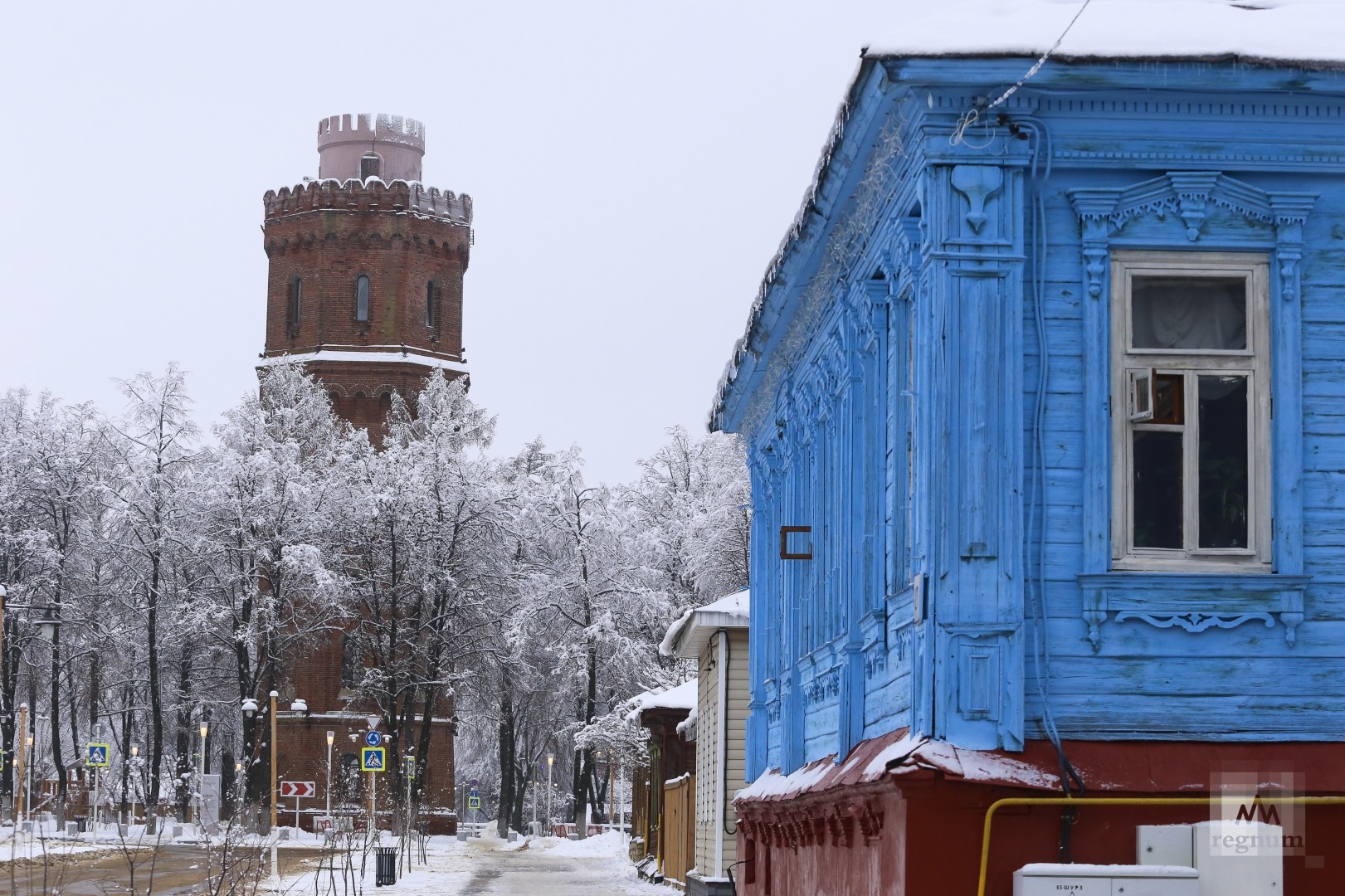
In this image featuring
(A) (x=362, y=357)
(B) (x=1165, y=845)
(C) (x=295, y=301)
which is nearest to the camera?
(B) (x=1165, y=845)

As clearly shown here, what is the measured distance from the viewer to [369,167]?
84938 millimetres

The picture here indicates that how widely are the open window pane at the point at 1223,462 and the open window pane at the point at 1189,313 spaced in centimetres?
22

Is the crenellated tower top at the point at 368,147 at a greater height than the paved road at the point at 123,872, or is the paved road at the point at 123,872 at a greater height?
the crenellated tower top at the point at 368,147

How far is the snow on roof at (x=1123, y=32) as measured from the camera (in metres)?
10.5

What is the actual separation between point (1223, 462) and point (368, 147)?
77916 mm

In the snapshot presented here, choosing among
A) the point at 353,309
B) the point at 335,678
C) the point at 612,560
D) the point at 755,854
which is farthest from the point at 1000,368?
the point at 353,309

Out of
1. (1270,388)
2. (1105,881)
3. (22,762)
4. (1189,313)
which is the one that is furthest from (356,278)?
(1105,881)

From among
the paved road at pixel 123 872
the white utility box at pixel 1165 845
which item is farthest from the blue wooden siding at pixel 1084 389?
the paved road at pixel 123 872

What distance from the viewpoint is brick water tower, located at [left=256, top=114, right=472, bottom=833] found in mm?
81062

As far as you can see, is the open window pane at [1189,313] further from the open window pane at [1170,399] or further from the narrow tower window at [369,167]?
the narrow tower window at [369,167]

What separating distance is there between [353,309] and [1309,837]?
243 ft

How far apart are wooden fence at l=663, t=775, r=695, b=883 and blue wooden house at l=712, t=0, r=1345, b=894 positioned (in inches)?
964

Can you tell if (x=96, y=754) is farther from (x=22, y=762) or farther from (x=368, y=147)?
(x=368, y=147)

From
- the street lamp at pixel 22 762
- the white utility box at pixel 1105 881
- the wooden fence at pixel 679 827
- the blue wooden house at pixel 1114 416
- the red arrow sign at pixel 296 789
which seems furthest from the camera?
the red arrow sign at pixel 296 789
